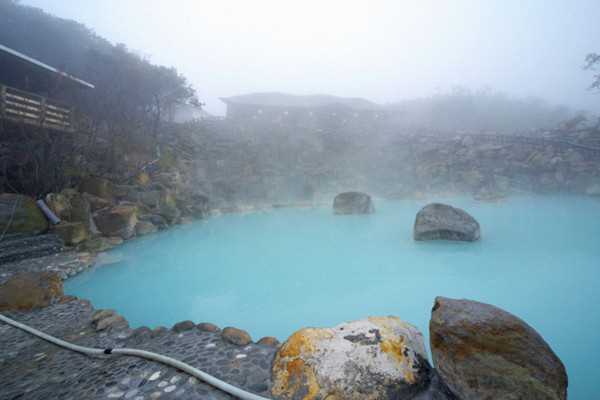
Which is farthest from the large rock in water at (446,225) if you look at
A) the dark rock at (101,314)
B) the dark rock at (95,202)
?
the dark rock at (95,202)

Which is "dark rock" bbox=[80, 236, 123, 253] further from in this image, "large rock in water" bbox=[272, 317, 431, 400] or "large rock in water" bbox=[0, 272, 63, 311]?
"large rock in water" bbox=[272, 317, 431, 400]

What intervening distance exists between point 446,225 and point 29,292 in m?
7.36

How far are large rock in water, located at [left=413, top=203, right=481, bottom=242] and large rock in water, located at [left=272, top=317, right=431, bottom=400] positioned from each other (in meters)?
4.72

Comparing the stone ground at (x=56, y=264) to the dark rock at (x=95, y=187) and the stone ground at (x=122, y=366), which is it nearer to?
the stone ground at (x=122, y=366)

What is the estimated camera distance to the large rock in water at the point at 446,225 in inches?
223

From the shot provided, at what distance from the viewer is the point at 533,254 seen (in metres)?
5.12

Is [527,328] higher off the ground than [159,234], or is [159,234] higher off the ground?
[527,328]

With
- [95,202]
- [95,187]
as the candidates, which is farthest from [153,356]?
[95,187]

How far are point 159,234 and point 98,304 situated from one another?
11.7 ft

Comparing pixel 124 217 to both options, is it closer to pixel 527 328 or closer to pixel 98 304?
pixel 98 304

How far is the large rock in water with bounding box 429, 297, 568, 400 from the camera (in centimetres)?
116

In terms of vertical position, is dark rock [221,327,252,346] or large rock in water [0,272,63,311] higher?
dark rock [221,327,252,346]

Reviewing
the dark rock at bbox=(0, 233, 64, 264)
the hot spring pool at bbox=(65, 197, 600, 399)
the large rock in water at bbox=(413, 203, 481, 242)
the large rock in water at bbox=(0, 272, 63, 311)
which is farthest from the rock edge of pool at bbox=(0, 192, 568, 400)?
the large rock in water at bbox=(413, 203, 481, 242)

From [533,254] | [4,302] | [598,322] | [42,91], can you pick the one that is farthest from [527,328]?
[42,91]
